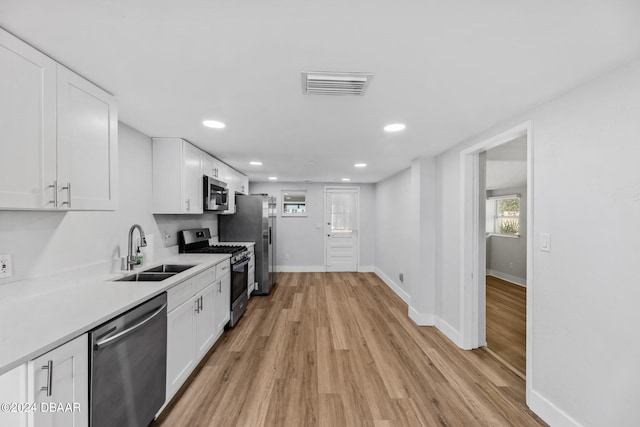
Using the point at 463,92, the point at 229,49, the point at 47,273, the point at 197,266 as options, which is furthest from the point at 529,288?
the point at 47,273

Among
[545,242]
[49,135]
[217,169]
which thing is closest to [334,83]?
[49,135]

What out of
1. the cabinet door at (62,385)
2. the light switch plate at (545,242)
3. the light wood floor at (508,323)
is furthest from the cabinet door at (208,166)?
the light wood floor at (508,323)

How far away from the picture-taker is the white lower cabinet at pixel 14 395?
3.22 ft

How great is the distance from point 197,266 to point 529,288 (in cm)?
287

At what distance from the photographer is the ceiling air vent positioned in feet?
4.95

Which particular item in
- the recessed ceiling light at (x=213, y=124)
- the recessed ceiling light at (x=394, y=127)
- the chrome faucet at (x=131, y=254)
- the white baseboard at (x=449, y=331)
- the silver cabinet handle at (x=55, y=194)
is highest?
the recessed ceiling light at (x=213, y=124)

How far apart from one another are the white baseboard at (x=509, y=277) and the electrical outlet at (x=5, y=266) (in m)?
6.88

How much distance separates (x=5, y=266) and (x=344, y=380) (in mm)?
2472

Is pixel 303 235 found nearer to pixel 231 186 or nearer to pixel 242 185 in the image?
pixel 242 185

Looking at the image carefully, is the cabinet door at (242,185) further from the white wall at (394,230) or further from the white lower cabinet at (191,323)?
the white wall at (394,230)

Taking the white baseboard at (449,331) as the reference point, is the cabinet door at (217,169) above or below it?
above

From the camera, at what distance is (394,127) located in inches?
94.2

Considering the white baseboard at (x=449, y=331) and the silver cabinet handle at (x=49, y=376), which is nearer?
the silver cabinet handle at (x=49, y=376)

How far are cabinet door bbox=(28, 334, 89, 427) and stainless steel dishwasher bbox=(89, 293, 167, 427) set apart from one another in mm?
35
